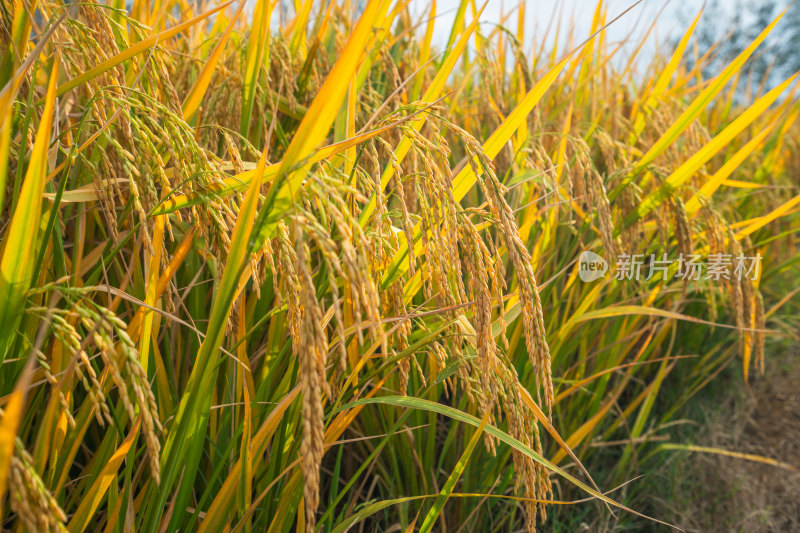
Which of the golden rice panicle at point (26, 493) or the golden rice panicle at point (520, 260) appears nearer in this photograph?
the golden rice panicle at point (26, 493)

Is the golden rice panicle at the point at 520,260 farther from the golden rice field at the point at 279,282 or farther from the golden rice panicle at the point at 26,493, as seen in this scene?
the golden rice panicle at the point at 26,493

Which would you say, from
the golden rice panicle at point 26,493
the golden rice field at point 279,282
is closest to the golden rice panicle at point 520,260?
the golden rice field at point 279,282

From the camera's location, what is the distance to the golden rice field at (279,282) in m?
0.62

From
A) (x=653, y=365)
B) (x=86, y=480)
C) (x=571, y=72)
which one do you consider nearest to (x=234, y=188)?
(x=86, y=480)

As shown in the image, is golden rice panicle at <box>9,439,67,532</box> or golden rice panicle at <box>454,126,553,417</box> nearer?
golden rice panicle at <box>9,439,67,532</box>

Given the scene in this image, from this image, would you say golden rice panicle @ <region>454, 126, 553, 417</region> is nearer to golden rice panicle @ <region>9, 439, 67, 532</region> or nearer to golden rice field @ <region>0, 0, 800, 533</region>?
golden rice field @ <region>0, 0, 800, 533</region>

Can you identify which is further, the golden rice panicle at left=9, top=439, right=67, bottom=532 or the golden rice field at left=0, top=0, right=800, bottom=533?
the golden rice field at left=0, top=0, right=800, bottom=533

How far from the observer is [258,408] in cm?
95

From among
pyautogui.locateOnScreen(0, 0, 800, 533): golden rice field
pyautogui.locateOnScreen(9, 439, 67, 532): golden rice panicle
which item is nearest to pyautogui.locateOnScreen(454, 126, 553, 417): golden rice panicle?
pyautogui.locateOnScreen(0, 0, 800, 533): golden rice field

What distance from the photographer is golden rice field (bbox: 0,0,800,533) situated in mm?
620

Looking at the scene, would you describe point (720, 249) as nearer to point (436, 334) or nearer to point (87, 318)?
point (436, 334)

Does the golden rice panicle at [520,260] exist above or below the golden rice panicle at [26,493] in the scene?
above

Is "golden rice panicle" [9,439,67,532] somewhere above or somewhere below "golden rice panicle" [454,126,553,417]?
below

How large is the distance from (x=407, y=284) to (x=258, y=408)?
0.35 m
